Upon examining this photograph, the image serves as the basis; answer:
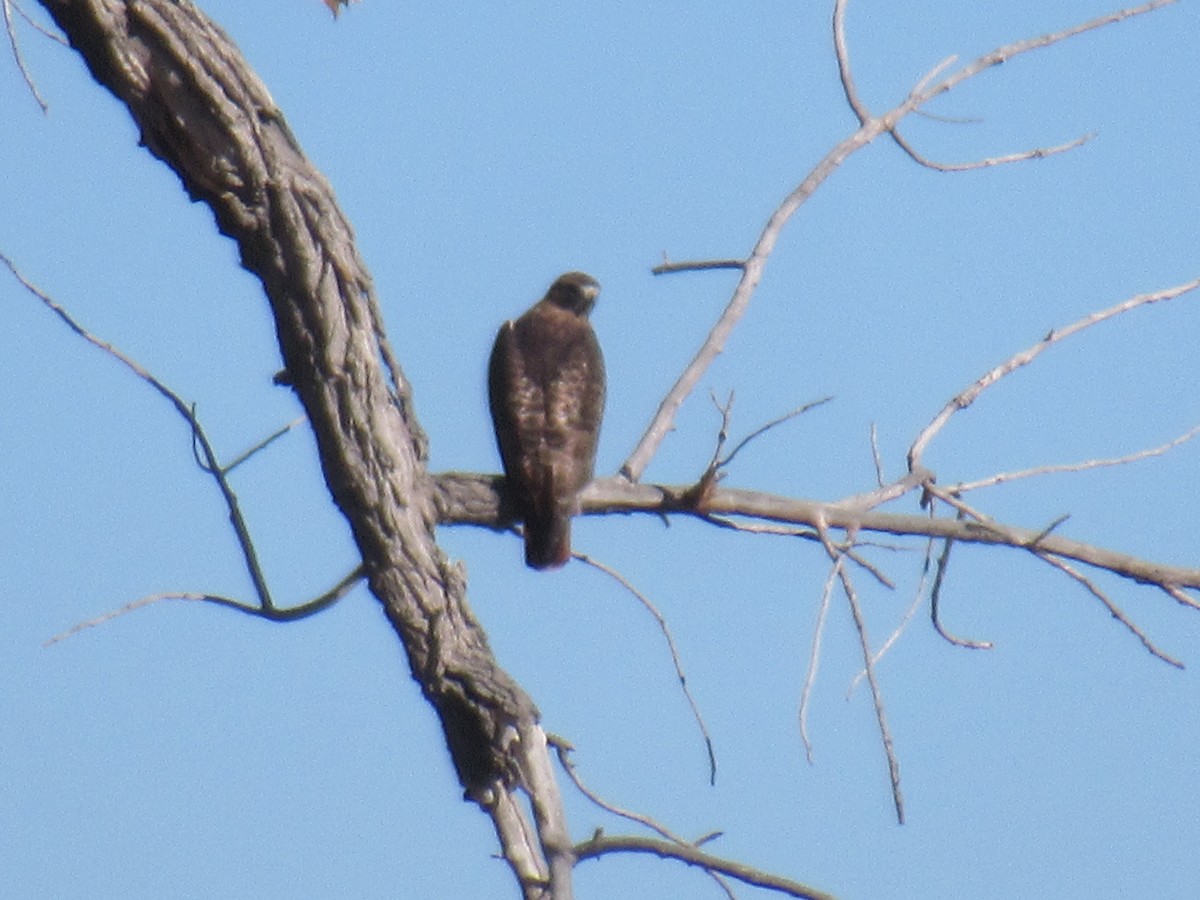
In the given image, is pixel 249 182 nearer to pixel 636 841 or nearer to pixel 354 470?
pixel 354 470

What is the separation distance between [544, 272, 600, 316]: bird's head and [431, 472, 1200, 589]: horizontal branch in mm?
3347

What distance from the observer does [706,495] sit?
160 inches

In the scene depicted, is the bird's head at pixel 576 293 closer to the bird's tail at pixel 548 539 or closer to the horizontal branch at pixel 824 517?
the bird's tail at pixel 548 539

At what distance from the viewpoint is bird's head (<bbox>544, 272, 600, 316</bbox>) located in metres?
7.60

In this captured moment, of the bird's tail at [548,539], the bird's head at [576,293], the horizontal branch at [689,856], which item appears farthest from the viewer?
the bird's head at [576,293]

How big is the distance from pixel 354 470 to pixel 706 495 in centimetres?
87

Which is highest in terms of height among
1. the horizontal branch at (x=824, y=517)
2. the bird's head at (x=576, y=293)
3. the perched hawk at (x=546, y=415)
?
the horizontal branch at (x=824, y=517)

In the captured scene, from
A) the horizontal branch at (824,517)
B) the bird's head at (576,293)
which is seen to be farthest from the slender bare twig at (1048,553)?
the bird's head at (576,293)

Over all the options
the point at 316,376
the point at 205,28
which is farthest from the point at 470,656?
the point at 205,28

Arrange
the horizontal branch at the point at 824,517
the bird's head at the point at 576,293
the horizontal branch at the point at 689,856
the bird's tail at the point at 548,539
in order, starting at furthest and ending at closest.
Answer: the bird's head at the point at 576,293 < the bird's tail at the point at 548,539 < the horizontal branch at the point at 824,517 < the horizontal branch at the point at 689,856

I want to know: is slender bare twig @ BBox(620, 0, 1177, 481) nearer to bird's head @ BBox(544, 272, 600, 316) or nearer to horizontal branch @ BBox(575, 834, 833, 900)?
horizontal branch @ BBox(575, 834, 833, 900)

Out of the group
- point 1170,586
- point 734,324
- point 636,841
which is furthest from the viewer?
point 734,324

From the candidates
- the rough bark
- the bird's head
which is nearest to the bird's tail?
the rough bark

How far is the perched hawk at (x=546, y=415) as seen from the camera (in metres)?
5.26
